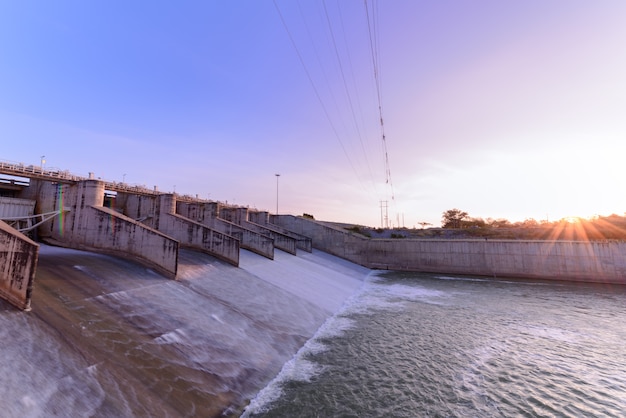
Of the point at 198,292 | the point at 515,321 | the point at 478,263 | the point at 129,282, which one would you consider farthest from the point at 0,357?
the point at 478,263

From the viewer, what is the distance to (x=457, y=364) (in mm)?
9453

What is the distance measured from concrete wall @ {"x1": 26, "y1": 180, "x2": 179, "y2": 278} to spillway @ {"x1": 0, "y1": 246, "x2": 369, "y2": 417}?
68 cm

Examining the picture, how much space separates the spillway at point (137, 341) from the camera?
5.31 m

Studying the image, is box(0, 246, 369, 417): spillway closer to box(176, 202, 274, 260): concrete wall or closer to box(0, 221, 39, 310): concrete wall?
box(0, 221, 39, 310): concrete wall

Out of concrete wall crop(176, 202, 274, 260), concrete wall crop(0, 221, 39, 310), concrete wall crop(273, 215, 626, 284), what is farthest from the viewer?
concrete wall crop(273, 215, 626, 284)

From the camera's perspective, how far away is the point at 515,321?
14.7m

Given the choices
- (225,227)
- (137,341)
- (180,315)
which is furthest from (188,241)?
(137,341)

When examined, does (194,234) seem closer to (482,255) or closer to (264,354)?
(264,354)

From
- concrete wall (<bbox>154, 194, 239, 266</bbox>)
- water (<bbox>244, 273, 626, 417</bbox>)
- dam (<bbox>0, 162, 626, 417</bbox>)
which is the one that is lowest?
water (<bbox>244, 273, 626, 417</bbox>)

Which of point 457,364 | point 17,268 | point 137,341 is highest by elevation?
point 17,268

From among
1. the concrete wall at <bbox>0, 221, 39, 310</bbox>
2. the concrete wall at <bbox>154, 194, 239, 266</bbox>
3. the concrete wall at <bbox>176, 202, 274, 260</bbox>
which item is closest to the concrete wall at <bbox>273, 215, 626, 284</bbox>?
the concrete wall at <bbox>176, 202, 274, 260</bbox>

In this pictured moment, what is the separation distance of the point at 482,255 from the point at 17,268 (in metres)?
38.1

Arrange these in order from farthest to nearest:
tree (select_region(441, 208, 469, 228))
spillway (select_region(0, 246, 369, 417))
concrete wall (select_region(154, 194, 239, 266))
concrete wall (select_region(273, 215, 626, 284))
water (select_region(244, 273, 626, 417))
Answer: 1. tree (select_region(441, 208, 469, 228))
2. concrete wall (select_region(273, 215, 626, 284))
3. concrete wall (select_region(154, 194, 239, 266))
4. water (select_region(244, 273, 626, 417))
5. spillway (select_region(0, 246, 369, 417))

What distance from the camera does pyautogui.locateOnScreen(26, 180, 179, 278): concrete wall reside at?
12.9 metres
